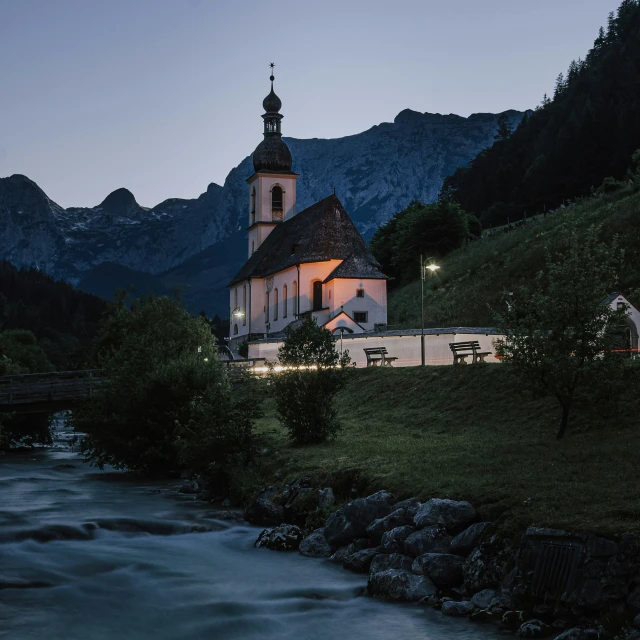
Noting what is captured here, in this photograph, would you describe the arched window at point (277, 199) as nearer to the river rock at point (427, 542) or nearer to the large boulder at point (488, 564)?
the river rock at point (427, 542)

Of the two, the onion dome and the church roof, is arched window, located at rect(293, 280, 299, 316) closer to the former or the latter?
the church roof

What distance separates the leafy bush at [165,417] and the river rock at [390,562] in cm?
1211

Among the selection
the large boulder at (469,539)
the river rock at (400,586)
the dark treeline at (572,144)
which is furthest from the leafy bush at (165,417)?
the dark treeline at (572,144)

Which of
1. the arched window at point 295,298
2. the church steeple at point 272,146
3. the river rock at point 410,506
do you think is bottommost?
the river rock at point 410,506

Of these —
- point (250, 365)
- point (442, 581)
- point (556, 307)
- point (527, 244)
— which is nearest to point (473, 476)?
point (442, 581)

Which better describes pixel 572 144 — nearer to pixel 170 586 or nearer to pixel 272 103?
pixel 272 103

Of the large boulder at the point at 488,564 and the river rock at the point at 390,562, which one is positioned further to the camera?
the river rock at the point at 390,562

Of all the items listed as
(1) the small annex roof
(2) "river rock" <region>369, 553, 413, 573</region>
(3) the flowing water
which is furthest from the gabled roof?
(2) "river rock" <region>369, 553, 413, 573</region>

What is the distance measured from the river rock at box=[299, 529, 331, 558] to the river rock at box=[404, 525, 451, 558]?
9.74ft

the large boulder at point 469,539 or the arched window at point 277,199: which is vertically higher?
the arched window at point 277,199

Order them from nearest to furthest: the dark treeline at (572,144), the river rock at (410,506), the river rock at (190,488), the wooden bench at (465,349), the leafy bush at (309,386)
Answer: the river rock at (410,506) → the river rock at (190,488) → the leafy bush at (309,386) → the wooden bench at (465,349) → the dark treeline at (572,144)

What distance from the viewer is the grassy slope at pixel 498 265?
7762cm

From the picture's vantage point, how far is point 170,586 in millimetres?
18766

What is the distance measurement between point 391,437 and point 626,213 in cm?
5683
